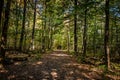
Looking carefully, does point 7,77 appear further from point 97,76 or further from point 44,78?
point 97,76

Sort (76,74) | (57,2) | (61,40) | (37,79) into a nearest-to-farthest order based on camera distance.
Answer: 1. (37,79)
2. (76,74)
3. (57,2)
4. (61,40)

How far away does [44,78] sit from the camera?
10531 mm

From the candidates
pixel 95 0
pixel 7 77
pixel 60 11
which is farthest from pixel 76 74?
pixel 60 11

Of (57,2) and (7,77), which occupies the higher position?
(57,2)

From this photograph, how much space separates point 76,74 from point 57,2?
17469mm

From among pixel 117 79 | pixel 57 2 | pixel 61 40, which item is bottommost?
pixel 117 79

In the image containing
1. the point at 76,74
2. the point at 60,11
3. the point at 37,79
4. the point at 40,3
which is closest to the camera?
the point at 37,79

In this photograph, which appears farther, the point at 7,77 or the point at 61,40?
the point at 61,40

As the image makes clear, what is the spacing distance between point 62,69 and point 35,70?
6.39 feet

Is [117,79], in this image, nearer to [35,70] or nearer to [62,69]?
[62,69]

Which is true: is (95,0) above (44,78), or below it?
above

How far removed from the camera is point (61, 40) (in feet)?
212

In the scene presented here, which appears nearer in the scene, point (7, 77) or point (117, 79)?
point (7, 77)

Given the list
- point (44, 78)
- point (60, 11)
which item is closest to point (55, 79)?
point (44, 78)
